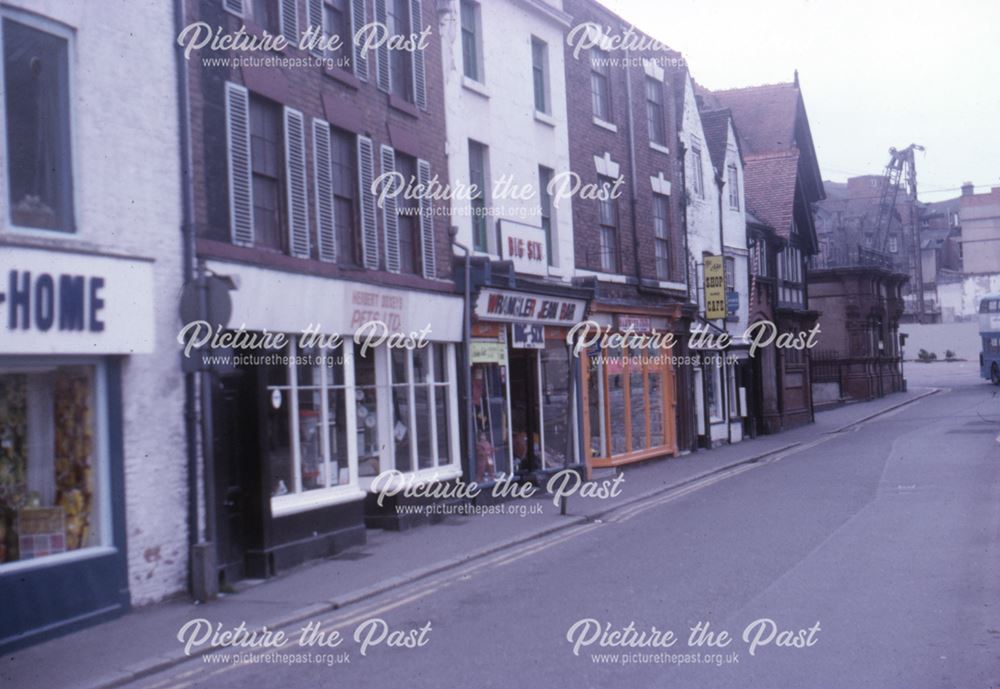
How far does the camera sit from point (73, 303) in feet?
32.4

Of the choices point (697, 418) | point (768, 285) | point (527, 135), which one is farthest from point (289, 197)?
point (768, 285)

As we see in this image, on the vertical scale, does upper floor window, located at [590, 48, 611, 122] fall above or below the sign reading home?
above

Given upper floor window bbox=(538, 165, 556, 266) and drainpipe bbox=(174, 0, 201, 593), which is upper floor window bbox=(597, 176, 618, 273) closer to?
upper floor window bbox=(538, 165, 556, 266)

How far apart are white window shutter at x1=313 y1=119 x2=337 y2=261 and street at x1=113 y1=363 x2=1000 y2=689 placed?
4.65 meters

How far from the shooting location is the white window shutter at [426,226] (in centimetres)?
1686

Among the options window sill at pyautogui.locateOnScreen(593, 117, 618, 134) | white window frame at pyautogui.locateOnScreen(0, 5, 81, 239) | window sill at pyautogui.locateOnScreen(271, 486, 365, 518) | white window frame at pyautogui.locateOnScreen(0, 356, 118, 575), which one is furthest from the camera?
window sill at pyautogui.locateOnScreen(593, 117, 618, 134)

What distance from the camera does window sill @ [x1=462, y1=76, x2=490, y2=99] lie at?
60.9ft

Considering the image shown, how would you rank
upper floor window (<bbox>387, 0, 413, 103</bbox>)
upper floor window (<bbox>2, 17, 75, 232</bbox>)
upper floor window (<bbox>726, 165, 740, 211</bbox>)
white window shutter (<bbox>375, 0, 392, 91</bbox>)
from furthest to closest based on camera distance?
upper floor window (<bbox>726, 165, 740, 211</bbox>) < upper floor window (<bbox>387, 0, 413, 103</bbox>) < white window shutter (<bbox>375, 0, 392, 91</bbox>) < upper floor window (<bbox>2, 17, 75, 232</bbox>)

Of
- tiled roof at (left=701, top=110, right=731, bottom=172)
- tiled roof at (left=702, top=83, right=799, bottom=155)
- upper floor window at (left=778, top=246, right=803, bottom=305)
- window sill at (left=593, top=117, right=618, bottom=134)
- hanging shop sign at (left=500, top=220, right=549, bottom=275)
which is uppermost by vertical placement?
tiled roof at (left=702, top=83, right=799, bottom=155)

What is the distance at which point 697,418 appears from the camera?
28.8 m

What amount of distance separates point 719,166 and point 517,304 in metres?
14.5

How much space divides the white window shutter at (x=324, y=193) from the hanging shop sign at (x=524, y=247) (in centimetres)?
463

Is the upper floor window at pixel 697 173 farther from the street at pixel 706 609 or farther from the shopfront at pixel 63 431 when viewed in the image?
the shopfront at pixel 63 431

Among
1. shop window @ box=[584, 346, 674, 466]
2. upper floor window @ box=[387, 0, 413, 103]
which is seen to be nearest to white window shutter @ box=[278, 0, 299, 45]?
upper floor window @ box=[387, 0, 413, 103]
